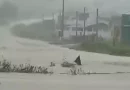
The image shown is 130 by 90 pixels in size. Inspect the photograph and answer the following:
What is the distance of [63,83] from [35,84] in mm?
725

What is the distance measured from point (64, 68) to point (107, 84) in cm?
268

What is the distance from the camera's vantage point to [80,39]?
26547mm

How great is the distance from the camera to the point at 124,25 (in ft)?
75.8

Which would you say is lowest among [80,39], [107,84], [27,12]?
[107,84]

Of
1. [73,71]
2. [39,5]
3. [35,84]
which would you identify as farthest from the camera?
[39,5]

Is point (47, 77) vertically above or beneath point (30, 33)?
beneath

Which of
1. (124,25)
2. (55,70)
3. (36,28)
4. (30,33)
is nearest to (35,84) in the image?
(55,70)

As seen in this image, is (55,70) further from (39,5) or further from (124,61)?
(39,5)

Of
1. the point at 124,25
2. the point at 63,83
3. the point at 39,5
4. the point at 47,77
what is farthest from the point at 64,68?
the point at 39,5

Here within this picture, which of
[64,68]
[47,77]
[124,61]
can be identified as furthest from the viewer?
[124,61]

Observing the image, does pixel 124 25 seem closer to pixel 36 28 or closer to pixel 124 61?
pixel 124 61

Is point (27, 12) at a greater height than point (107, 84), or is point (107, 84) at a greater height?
point (27, 12)

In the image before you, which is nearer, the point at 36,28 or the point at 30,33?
the point at 30,33

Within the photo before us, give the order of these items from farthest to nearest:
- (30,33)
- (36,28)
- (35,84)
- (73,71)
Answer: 1. (36,28)
2. (30,33)
3. (73,71)
4. (35,84)
